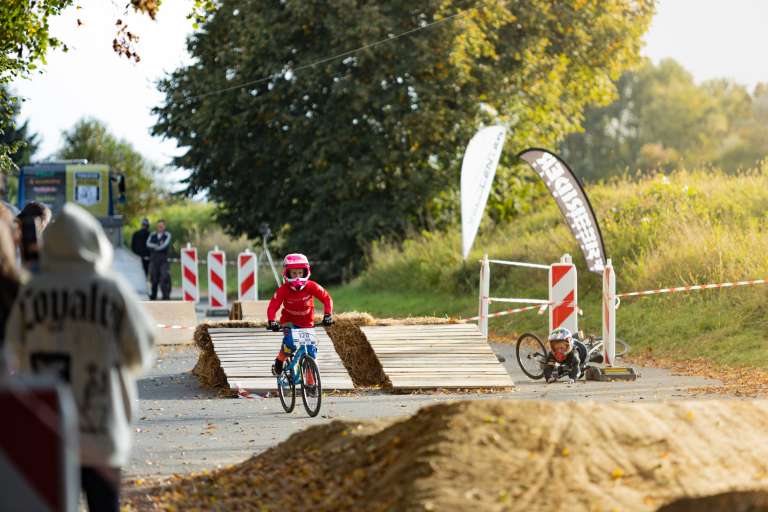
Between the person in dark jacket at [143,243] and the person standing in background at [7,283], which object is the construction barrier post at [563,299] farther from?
the person in dark jacket at [143,243]

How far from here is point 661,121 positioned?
89.8 metres

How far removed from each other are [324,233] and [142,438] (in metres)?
30.2

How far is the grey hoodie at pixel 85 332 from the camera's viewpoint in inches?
241

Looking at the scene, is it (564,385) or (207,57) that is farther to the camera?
(207,57)

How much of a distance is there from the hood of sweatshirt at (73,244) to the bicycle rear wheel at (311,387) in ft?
24.8

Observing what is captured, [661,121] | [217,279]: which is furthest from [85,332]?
[661,121]

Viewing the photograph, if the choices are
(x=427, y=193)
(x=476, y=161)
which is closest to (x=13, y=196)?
(x=427, y=193)

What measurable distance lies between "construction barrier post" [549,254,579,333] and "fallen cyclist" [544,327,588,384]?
45.9 inches

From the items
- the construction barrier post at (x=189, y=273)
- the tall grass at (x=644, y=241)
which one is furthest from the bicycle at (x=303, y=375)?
the construction barrier post at (x=189, y=273)

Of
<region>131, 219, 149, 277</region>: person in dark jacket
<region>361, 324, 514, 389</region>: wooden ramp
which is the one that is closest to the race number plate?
<region>361, 324, 514, 389</region>: wooden ramp

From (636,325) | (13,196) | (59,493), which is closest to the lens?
(59,493)

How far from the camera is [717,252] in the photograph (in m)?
23.7

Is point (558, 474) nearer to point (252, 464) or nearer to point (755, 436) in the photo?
point (755, 436)

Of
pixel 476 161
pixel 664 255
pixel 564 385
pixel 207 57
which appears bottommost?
pixel 564 385
